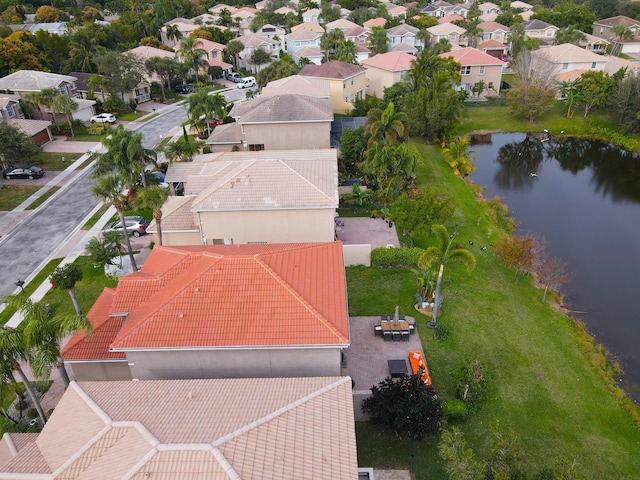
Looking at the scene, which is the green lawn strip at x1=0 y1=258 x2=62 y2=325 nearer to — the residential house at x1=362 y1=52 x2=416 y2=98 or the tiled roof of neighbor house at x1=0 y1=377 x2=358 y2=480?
the tiled roof of neighbor house at x1=0 y1=377 x2=358 y2=480

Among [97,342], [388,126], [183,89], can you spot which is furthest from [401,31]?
[97,342]

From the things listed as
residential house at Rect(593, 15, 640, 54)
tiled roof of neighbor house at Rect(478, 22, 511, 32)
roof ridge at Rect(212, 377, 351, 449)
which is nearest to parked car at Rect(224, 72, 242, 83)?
tiled roof of neighbor house at Rect(478, 22, 511, 32)

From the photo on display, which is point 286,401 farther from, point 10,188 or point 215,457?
point 10,188

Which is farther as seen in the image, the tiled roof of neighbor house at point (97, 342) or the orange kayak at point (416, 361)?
the orange kayak at point (416, 361)

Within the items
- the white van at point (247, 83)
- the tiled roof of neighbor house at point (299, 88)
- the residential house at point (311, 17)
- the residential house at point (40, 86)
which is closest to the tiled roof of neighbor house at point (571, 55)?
the tiled roof of neighbor house at point (299, 88)

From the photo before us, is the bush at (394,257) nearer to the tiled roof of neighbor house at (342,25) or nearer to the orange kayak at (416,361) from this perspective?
the orange kayak at (416,361)

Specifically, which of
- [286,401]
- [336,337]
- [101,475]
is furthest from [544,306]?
[101,475]
